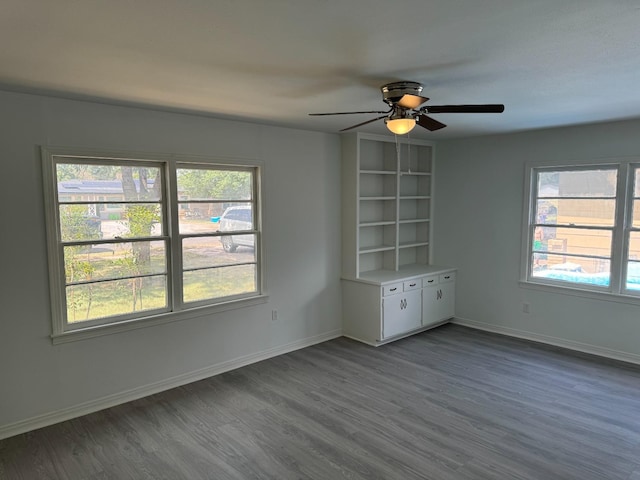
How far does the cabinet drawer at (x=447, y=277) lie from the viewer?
5891 millimetres

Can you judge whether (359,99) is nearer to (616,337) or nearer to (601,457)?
(601,457)

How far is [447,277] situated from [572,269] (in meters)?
1.51

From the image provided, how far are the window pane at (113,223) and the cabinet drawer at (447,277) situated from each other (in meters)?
3.72

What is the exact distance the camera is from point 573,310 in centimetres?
503

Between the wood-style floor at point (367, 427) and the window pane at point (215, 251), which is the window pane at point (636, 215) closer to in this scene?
the wood-style floor at point (367, 427)

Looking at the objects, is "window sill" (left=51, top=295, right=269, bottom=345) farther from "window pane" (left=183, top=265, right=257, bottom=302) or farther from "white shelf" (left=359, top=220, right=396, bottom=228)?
"white shelf" (left=359, top=220, right=396, bottom=228)

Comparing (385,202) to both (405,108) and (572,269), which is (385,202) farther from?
(405,108)

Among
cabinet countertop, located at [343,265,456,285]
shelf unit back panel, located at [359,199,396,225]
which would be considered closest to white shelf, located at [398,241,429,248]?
cabinet countertop, located at [343,265,456,285]

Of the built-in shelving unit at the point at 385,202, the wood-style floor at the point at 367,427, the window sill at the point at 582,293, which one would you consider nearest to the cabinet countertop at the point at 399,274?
the built-in shelving unit at the point at 385,202

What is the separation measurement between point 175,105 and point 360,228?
2.83 meters

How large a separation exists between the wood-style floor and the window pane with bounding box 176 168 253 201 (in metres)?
1.82

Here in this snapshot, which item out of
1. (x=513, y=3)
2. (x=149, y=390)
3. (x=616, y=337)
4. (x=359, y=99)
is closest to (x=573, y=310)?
(x=616, y=337)

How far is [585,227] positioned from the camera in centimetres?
495

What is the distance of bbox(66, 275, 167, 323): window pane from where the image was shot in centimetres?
358
